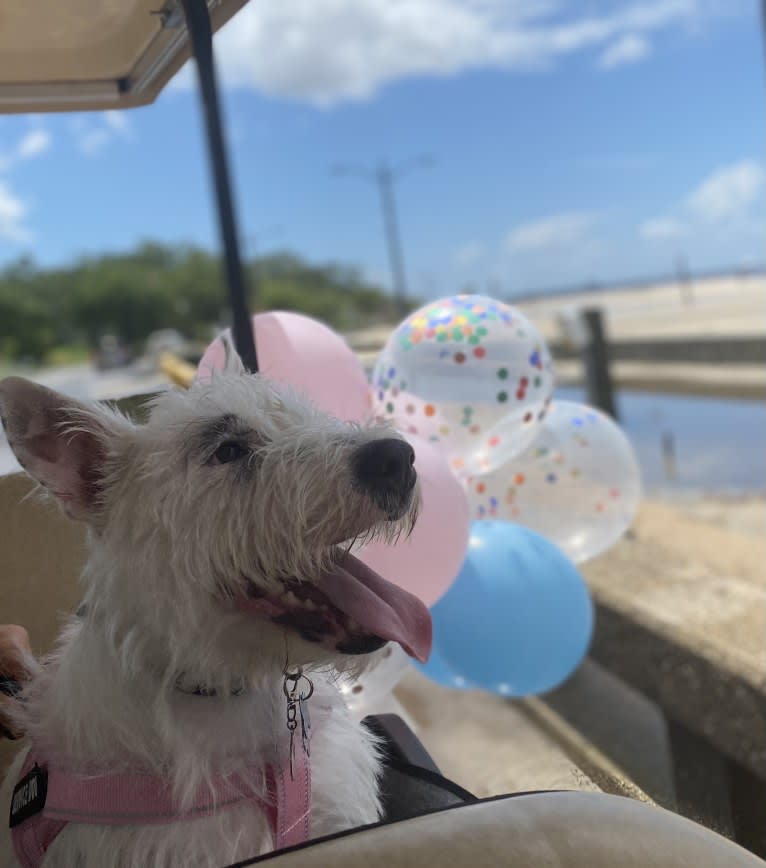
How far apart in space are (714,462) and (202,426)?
1092 cm

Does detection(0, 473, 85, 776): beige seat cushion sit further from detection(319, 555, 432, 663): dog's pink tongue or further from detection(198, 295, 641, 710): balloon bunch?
detection(198, 295, 641, 710): balloon bunch

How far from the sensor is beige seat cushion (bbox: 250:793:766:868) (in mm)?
793

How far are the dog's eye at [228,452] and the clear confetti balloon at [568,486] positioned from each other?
6.35 feet

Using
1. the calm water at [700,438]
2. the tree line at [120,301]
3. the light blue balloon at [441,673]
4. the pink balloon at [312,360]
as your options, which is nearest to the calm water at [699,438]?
the calm water at [700,438]

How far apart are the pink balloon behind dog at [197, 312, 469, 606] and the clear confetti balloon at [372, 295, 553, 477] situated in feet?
0.73

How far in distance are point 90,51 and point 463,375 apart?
4.66 feet

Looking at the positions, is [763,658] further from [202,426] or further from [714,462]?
[714,462]

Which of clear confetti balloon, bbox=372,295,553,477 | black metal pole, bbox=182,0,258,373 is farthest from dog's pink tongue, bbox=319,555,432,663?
clear confetti balloon, bbox=372,295,553,477

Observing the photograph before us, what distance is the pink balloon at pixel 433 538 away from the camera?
6.21 ft

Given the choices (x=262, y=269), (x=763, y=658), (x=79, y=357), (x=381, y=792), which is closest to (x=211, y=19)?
(x=381, y=792)

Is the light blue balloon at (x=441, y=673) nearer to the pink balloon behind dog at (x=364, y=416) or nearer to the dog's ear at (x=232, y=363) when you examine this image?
the pink balloon behind dog at (x=364, y=416)

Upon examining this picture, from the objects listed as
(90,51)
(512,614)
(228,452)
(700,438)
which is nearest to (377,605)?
(228,452)

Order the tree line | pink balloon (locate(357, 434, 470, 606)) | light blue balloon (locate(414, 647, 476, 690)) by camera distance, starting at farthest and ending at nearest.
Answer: the tree line < light blue balloon (locate(414, 647, 476, 690)) < pink balloon (locate(357, 434, 470, 606))

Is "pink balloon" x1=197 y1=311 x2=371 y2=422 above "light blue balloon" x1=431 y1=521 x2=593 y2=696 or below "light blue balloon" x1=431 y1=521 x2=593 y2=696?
above
